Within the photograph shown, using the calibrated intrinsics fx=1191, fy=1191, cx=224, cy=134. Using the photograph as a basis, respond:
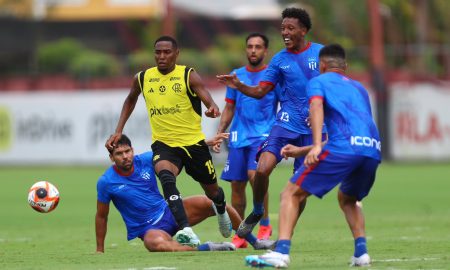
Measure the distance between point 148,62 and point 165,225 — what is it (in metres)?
30.0

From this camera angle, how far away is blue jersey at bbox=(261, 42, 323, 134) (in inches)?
528

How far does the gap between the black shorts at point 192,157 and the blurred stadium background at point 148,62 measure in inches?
845

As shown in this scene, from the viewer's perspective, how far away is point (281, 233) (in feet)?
35.2

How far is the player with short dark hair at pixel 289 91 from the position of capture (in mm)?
13281

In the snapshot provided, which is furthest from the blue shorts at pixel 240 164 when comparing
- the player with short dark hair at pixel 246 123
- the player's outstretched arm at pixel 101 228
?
the player's outstretched arm at pixel 101 228

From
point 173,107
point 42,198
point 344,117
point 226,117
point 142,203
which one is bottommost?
point 142,203

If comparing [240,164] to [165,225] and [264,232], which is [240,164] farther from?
[165,225]

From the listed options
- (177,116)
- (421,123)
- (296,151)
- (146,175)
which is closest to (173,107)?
(177,116)

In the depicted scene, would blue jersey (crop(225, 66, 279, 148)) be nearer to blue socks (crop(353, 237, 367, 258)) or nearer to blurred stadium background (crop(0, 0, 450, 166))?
blue socks (crop(353, 237, 367, 258))

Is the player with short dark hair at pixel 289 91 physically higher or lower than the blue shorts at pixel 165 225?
higher

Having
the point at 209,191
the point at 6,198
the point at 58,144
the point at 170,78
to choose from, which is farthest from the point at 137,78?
the point at 58,144

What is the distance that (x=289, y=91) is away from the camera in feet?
44.5

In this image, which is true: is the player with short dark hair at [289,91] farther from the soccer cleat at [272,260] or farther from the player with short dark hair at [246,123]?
the soccer cleat at [272,260]

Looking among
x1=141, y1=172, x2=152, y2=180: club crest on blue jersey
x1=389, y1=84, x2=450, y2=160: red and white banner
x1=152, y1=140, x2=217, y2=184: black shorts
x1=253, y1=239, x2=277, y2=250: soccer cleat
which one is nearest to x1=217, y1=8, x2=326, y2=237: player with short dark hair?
x1=253, y1=239, x2=277, y2=250: soccer cleat
